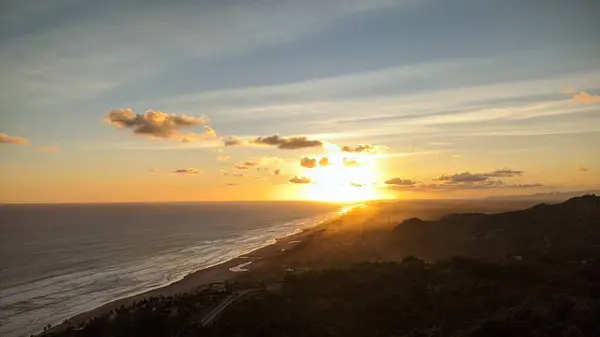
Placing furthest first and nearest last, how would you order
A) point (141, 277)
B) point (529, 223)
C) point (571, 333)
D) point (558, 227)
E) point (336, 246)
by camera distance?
1. point (336, 246)
2. point (529, 223)
3. point (558, 227)
4. point (141, 277)
5. point (571, 333)

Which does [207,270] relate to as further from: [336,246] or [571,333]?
[571,333]

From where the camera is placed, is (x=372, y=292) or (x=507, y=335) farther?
(x=372, y=292)

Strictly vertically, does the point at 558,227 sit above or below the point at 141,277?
above

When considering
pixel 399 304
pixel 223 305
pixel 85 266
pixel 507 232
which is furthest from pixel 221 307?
pixel 507 232

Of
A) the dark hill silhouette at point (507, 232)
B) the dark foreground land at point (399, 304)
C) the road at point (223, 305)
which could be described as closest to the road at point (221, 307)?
the road at point (223, 305)

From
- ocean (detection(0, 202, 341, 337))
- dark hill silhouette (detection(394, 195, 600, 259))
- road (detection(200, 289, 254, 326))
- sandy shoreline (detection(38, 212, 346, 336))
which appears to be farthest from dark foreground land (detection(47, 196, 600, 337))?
ocean (detection(0, 202, 341, 337))

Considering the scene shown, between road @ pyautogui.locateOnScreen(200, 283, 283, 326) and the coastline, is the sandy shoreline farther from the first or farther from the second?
road @ pyautogui.locateOnScreen(200, 283, 283, 326)

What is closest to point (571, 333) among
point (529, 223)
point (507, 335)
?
point (507, 335)

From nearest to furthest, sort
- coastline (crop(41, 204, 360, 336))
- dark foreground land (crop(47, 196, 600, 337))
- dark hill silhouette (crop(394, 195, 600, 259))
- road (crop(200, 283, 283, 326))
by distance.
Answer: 1. dark foreground land (crop(47, 196, 600, 337))
2. road (crop(200, 283, 283, 326))
3. coastline (crop(41, 204, 360, 336))
4. dark hill silhouette (crop(394, 195, 600, 259))
